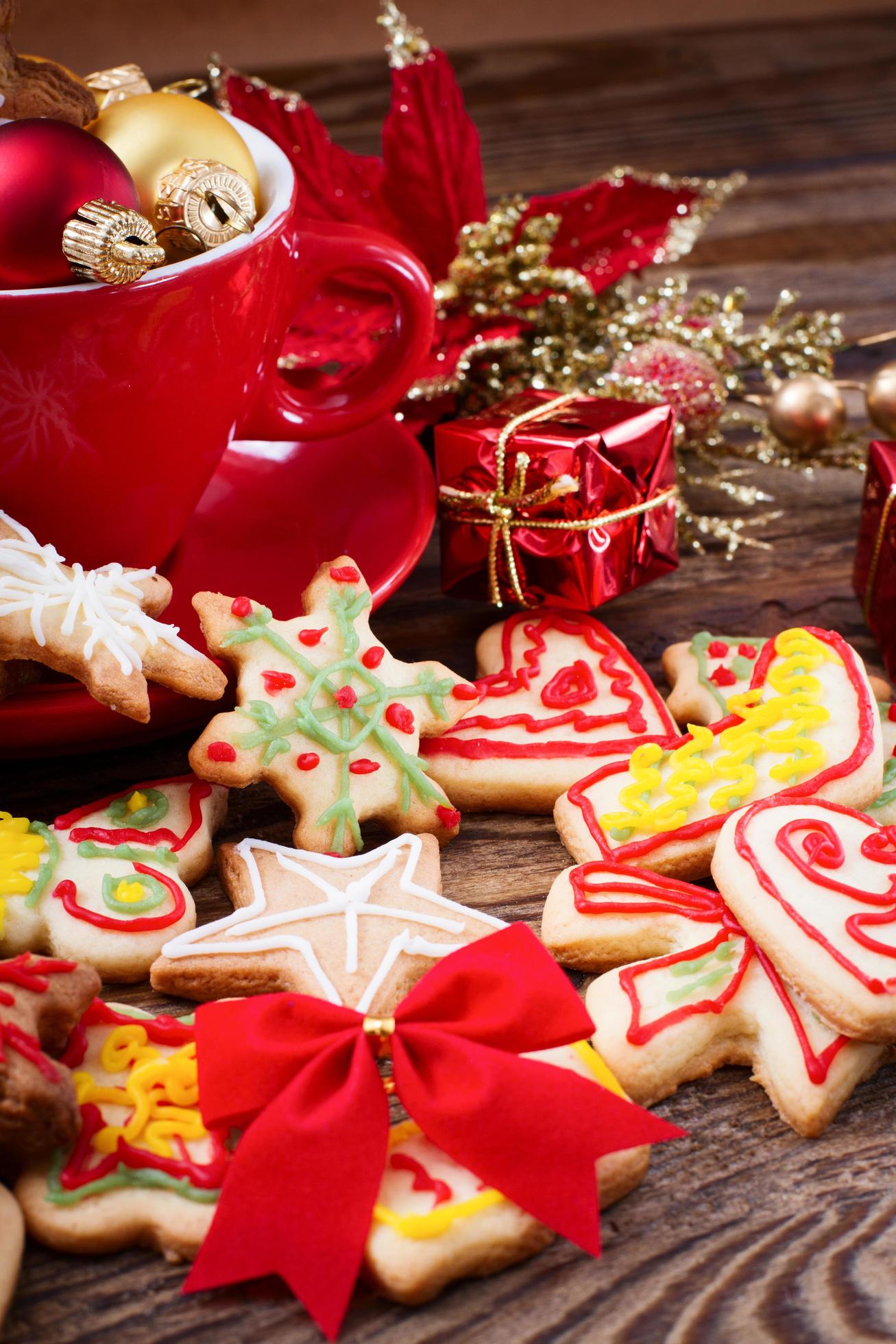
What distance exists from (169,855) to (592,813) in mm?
261

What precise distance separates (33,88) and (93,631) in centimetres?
36

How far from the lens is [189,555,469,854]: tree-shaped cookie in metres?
0.83

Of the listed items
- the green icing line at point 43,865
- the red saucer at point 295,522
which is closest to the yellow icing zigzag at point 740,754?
the red saucer at point 295,522

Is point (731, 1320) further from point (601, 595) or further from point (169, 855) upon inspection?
point (601, 595)

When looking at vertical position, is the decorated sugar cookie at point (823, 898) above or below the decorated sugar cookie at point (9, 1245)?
below

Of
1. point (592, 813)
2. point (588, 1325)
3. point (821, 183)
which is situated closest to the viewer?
point (588, 1325)

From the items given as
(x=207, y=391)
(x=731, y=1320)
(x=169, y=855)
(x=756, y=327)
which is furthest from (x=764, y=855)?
(x=756, y=327)

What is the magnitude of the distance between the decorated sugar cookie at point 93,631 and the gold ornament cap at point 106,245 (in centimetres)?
16

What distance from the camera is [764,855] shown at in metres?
0.75

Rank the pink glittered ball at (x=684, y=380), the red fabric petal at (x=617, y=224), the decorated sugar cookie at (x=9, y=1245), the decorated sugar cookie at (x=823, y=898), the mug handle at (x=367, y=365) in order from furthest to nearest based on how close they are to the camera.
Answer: the red fabric petal at (x=617, y=224) < the pink glittered ball at (x=684, y=380) < the mug handle at (x=367, y=365) < the decorated sugar cookie at (x=823, y=898) < the decorated sugar cookie at (x=9, y=1245)

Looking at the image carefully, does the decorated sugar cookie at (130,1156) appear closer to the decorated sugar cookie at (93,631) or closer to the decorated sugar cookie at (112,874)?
the decorated sugar cookie at (112,874)

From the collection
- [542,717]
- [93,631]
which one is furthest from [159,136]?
[542,717]

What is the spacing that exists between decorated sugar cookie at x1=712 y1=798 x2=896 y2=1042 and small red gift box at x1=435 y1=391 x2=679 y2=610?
11.0 inches

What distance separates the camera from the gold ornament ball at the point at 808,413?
123cm
